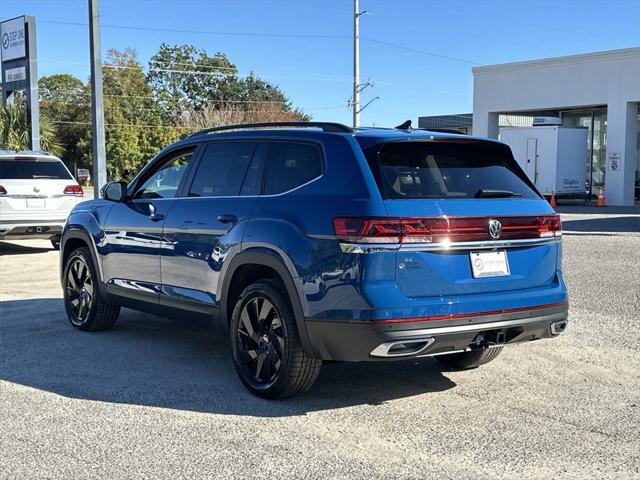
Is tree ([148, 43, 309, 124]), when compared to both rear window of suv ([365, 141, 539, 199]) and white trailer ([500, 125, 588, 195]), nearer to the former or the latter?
white trailer ([500, 125, 588, 195])

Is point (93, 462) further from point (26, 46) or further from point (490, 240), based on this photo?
point (26, 46)

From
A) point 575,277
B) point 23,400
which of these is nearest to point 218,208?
point 23,400

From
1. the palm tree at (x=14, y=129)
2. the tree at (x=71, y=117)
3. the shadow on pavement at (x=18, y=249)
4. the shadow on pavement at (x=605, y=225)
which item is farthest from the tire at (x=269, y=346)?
the tree at (x=71, y=117)

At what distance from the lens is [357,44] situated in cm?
4112

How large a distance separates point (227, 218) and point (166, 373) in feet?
4.58

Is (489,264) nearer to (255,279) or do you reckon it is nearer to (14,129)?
(255,279)

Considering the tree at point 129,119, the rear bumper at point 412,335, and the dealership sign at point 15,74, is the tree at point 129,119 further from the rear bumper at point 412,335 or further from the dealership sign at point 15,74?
the rear bumper at point 412,335

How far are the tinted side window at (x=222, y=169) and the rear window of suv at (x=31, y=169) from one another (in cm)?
824

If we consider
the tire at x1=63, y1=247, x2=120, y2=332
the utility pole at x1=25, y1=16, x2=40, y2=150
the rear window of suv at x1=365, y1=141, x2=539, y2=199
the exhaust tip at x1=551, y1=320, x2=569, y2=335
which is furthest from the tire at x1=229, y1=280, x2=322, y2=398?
the utility pole at x1=25, y1=16, x2=40, y2=150

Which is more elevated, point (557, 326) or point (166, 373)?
point (557, 326)

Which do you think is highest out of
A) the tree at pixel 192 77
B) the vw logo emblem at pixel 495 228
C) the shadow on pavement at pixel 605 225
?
the tree at pixel 192 77

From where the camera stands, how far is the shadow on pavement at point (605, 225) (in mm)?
19016

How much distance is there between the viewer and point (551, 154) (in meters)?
28.6

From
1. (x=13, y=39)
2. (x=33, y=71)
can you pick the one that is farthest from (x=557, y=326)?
(x=13, y=39)
